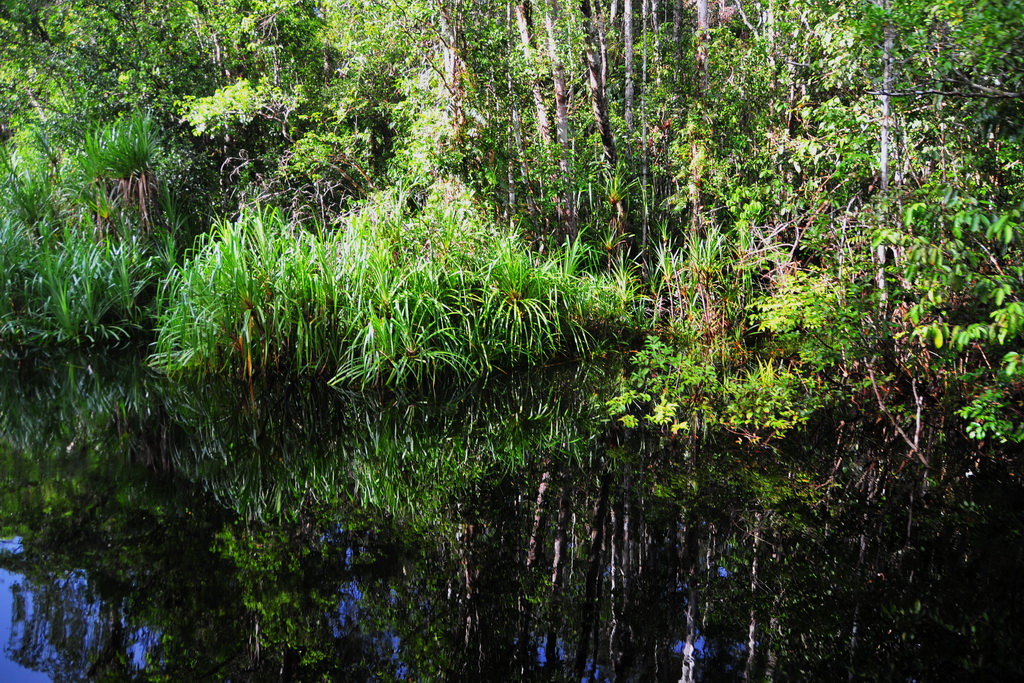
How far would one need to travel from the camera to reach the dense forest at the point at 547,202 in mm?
3982

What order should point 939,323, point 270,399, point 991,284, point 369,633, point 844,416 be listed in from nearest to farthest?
point 369,633 → point 991,284 → point 939,323 → point 844,416 → point 270,399

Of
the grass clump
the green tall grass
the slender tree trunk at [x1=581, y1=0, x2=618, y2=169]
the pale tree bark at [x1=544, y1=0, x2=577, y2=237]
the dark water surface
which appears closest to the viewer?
the dark water surface

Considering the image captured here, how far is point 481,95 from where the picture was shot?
7160 mm

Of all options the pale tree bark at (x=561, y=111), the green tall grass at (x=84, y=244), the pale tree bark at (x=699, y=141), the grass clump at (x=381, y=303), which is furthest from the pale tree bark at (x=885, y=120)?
the green tall grass at (x=84, y=244)

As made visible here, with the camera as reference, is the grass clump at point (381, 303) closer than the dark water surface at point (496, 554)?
No

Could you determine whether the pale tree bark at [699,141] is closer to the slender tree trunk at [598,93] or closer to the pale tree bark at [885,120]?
the slender tree trunk at [598,93]

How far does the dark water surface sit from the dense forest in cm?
70

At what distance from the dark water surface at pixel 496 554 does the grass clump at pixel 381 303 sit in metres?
0.86

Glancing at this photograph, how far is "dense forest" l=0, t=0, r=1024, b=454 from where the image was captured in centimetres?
398

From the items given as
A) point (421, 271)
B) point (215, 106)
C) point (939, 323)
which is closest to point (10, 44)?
point (215, 106)

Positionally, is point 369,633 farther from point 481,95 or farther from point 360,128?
point 360,128

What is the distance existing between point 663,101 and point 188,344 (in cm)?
674

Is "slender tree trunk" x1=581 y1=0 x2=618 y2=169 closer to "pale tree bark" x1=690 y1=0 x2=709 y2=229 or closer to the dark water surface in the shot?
"pale tree bark" x1=690 y1=0 x2=709 y2=229

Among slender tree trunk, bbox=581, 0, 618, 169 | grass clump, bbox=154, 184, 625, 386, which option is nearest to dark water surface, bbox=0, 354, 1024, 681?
grass clump, bbox=154, 184, 625, 386
